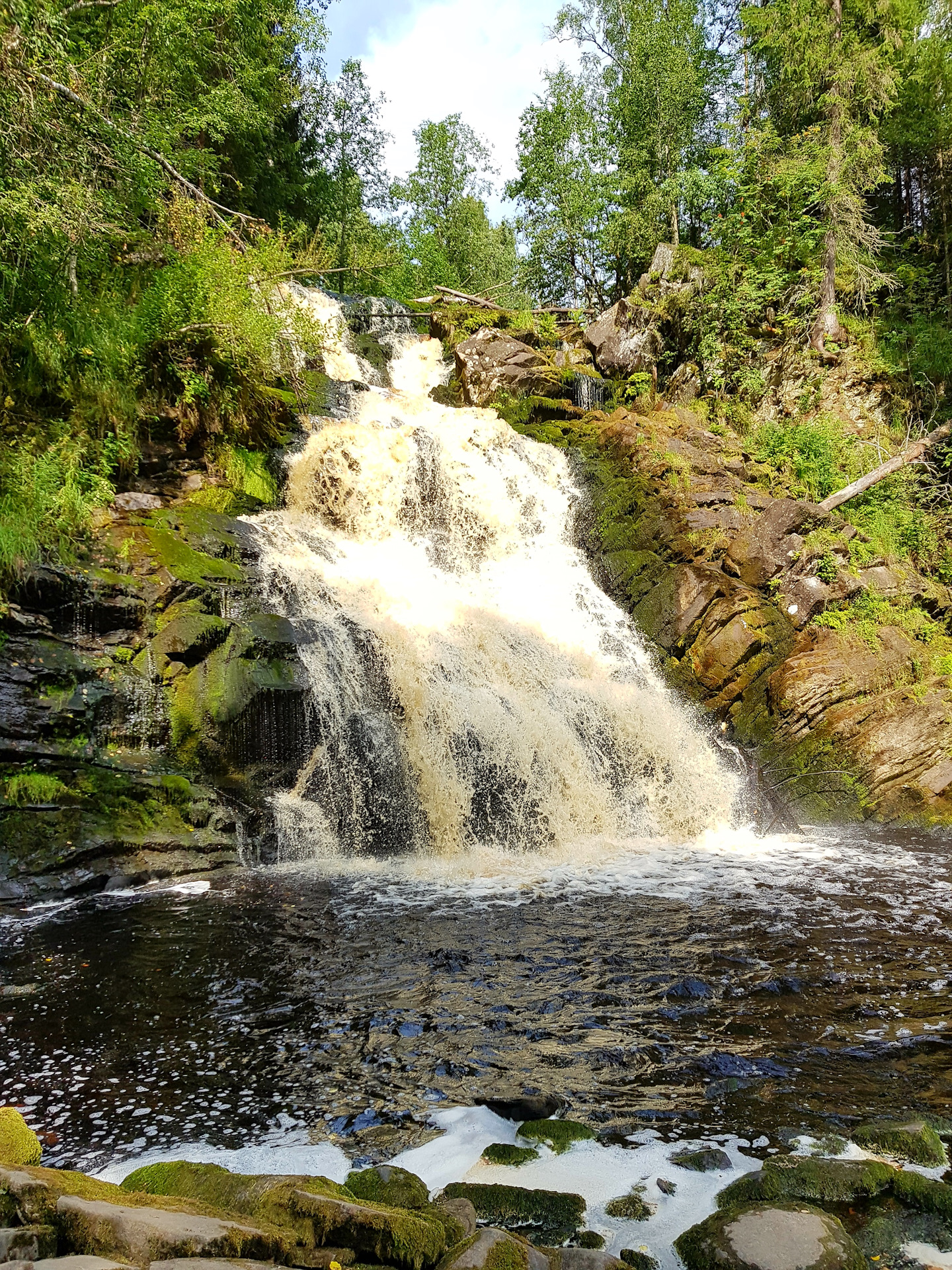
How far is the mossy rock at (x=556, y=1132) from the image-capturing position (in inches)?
160

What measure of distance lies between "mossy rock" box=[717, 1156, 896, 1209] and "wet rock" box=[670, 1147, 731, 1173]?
0.24 metres

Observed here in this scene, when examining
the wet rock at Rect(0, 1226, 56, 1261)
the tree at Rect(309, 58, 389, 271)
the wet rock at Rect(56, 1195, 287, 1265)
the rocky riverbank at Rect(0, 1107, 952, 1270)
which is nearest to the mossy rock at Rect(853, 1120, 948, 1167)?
the rocky riverbank at Rect(0, 1107, 952, 1270)

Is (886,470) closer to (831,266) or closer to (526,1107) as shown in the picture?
(831,266)

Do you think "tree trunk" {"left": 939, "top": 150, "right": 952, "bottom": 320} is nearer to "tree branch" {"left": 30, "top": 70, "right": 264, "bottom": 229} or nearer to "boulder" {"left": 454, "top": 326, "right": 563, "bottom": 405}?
"boulder" {"left": 454, "top": 326, "right": 563, "bottom": 405}

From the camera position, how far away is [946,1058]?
4.81 meters

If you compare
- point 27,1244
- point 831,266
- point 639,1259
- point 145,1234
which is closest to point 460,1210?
point 639,1259

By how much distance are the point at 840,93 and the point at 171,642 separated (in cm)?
2209

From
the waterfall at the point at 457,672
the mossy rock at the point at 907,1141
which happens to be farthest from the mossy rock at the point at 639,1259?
the waterfall at the point at 457,672

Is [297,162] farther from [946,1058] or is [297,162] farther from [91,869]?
[946,1058]

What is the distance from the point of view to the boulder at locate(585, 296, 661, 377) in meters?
21.2

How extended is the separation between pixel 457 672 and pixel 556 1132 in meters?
8.07

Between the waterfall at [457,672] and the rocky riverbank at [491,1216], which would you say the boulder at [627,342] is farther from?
the rocky riverbank at [491,1216]

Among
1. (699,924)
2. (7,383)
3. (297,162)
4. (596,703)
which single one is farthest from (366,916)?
(297,162)

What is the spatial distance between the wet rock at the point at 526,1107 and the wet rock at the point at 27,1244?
2770 millimetres
